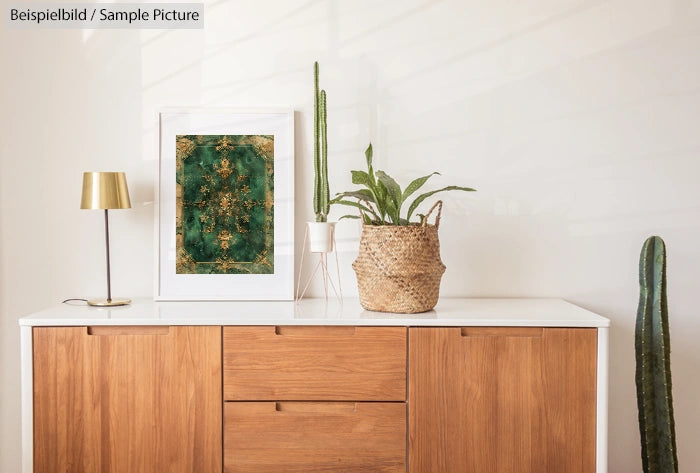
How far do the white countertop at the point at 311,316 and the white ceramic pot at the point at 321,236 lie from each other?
197 millimetres

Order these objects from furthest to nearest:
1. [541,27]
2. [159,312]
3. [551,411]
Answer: [541,27], [159,312], [551,411]

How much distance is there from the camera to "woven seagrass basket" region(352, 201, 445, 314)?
2.02m

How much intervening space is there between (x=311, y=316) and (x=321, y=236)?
313 millimetres

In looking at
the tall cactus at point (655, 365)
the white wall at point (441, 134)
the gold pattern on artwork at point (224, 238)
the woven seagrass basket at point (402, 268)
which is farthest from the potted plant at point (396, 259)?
the tall cactus at point (655, 365)

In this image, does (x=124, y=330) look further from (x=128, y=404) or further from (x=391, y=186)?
(x=391, y=186)

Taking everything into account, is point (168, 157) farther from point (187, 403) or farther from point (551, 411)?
point (551, 411)

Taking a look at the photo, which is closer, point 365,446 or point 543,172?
point 365,446

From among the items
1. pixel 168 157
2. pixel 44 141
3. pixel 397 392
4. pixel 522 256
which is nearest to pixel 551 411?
pixel 397 392

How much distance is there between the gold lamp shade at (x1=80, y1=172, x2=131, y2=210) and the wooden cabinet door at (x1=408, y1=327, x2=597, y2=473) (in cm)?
109

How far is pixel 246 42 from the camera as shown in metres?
2.38

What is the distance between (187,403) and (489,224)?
1.22 metres

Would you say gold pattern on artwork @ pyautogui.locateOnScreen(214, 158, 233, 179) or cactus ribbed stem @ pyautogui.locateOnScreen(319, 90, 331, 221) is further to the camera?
gold pattern on artwork @ pyautogui.locateOnScreen(214, 158, 233, 179)

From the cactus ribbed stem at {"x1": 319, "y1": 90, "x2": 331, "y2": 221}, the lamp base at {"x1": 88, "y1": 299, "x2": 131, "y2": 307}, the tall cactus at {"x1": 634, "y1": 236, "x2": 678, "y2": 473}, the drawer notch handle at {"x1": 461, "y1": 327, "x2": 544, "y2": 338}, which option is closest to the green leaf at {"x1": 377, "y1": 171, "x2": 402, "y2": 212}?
the cactus ribbed stem at {"x1": 319, "y1": 90, "x2": 331, "y2": 221}

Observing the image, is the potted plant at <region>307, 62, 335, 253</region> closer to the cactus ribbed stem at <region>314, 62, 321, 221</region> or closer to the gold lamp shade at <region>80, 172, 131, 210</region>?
the cactus ribbed stem at <region>314, 62, 321, 221</region>
